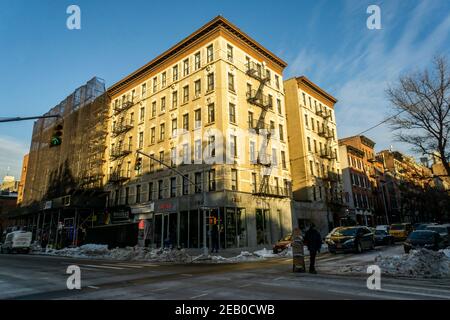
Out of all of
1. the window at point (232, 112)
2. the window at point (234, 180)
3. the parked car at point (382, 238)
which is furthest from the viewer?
the window at point (232, 112)

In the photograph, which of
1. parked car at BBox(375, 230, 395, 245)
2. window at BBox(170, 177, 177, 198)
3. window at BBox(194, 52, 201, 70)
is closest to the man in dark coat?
parked car at BBox(375, 230, 395, 245)

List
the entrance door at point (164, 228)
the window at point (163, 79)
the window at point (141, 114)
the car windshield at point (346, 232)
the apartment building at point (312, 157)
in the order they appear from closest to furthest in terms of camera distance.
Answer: the car windshield at point (346, 232)
the entrance door at point (164, 228)
the window at point (163, 79)
the window at point (141, 114)
the apartment building at point (312, 157)

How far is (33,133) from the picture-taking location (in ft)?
206

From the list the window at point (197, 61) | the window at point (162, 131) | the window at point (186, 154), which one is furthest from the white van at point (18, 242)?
the window at point (197, 61)

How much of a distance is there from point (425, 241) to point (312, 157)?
85.8 ft

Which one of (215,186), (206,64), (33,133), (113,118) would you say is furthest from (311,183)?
(33,133)

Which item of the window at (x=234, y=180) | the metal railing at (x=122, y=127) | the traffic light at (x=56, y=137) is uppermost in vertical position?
the metal railing at (x=122, y=127)

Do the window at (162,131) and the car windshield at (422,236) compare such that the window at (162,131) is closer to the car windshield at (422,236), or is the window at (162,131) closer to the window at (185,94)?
the window at (185,94)

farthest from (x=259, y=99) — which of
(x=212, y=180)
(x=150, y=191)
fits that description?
(x=150, y=191)

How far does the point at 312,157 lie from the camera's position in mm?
42031

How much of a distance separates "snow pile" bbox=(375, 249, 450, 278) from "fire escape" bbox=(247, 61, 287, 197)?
1928cm

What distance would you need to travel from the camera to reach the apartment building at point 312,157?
39.7m

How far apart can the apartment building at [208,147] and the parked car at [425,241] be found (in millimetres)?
14701
